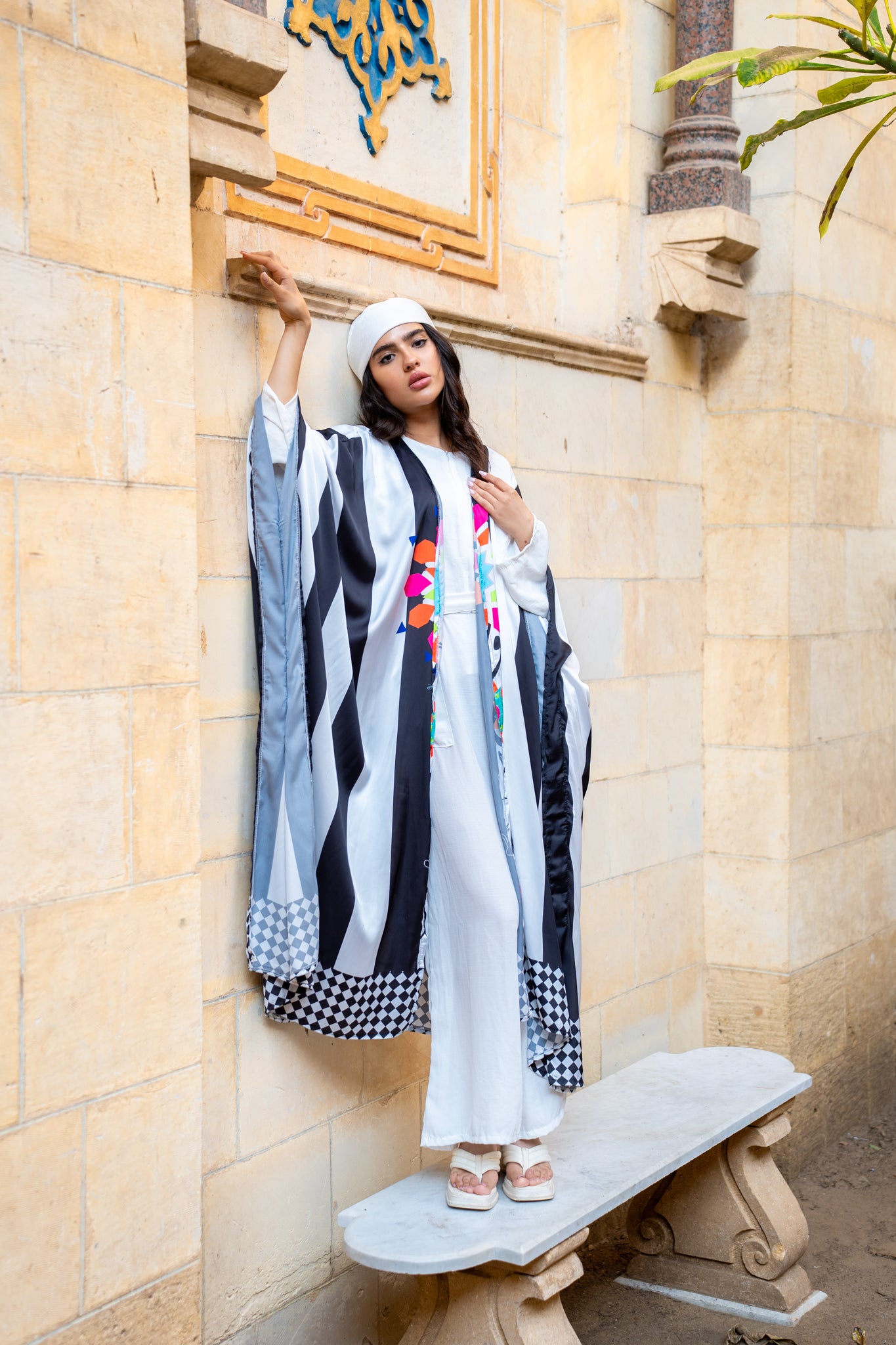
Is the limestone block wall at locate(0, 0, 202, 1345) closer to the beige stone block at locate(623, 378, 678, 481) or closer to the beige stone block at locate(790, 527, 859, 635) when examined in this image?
the beige stone block at locate(623, 378, 678, 481)

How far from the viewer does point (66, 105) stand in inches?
74.9

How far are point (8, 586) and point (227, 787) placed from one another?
79 centimetres

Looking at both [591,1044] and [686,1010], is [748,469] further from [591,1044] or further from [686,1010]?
[591,1044]

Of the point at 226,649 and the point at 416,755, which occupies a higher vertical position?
the point at 226,649

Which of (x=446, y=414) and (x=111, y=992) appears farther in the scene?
(x=446, y=414)

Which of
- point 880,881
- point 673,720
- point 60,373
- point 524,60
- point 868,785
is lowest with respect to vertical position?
point 880,881

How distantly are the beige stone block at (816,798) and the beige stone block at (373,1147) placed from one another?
1.59m

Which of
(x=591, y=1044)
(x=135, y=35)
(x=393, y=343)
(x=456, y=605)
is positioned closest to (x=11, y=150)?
(x=135, y=35)

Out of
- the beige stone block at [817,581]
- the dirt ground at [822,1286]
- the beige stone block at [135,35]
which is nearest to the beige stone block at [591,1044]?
the dirt ground at [822,1286]

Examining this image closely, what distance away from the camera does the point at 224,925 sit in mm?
2545

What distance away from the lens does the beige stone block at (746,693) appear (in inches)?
160

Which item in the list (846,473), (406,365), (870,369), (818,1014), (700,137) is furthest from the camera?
(870,369)

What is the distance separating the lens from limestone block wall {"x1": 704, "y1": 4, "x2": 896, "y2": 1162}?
13.3ft

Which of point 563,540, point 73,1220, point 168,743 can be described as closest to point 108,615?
point 168,743
